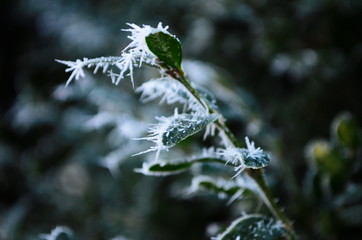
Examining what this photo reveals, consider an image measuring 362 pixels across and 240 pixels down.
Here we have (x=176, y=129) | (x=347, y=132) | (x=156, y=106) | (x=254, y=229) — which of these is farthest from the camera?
(x=156, y=106)

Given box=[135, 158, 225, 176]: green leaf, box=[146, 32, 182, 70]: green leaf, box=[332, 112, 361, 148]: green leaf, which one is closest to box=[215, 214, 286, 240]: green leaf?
box=[135, 158, 225, 176]: green leaf

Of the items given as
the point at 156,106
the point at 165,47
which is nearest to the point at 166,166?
the point at 165,47

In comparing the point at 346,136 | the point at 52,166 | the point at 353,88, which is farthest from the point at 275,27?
the point at 52,166

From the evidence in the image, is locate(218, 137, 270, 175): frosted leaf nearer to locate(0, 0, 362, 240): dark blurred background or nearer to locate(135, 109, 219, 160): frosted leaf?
locate(135, 109, 219, 160): frosted leaf

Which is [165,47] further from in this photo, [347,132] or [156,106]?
[156,106]

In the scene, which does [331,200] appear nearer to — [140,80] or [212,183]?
[212,183]

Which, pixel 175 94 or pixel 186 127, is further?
pixel 175 94

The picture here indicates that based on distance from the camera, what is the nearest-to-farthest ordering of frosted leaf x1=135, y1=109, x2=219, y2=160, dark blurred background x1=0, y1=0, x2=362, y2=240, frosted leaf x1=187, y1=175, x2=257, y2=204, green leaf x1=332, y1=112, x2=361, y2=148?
frosted leaf x1=135, y1=109, x2=219, y2=160, frosted leaf x1=187, y1=175, x2=257, y2=204, green leaf x1=332, y1=112, x2=361, y2=148, dark blurred background x1=0, y1=0, x2=362, y2=240
